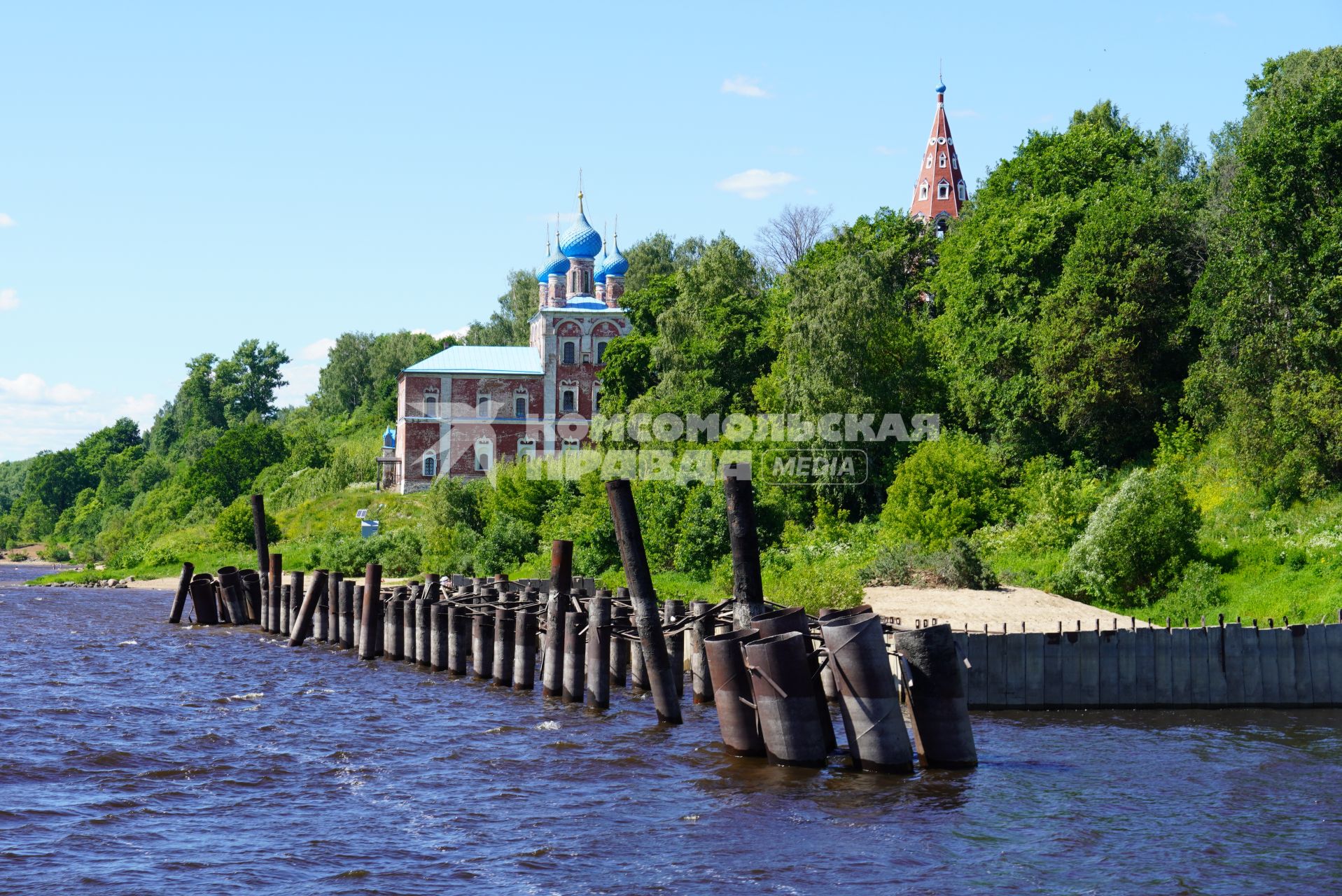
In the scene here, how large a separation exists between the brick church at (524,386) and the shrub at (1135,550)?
48.8 meters

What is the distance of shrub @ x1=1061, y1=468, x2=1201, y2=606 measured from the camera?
3200 centimetres

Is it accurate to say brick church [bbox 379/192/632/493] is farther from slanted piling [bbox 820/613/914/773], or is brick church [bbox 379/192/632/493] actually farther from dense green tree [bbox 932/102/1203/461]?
slanted piling [bbox 820/613/914/773]

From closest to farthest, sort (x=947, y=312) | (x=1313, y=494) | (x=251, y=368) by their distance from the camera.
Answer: (x=1313, y=494)
(x=947, y=312)
(x=251, y=368)

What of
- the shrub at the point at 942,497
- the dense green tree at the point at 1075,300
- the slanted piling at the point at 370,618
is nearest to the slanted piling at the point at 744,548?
the slanted piling at the point at 370,618

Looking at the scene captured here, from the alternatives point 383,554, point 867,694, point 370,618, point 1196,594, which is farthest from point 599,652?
point 383,554

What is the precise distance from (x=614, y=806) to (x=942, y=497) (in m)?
25.1

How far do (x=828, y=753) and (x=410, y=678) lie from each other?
1249 cm

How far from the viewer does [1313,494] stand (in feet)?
111

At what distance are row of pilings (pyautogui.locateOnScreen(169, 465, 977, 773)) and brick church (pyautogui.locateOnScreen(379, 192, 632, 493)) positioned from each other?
4660cm

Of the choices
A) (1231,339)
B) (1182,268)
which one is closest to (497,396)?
(1182,268)

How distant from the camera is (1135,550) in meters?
32.2

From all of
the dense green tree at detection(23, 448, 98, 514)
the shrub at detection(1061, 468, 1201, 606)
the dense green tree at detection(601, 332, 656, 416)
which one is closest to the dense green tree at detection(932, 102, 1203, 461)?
the shrub at detection(1061, 468, 1201, 606)

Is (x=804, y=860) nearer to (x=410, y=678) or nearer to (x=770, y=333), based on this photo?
(x=410, y=678)

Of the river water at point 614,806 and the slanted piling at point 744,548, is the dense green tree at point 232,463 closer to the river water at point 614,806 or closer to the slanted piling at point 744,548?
the river water at point 614,806
